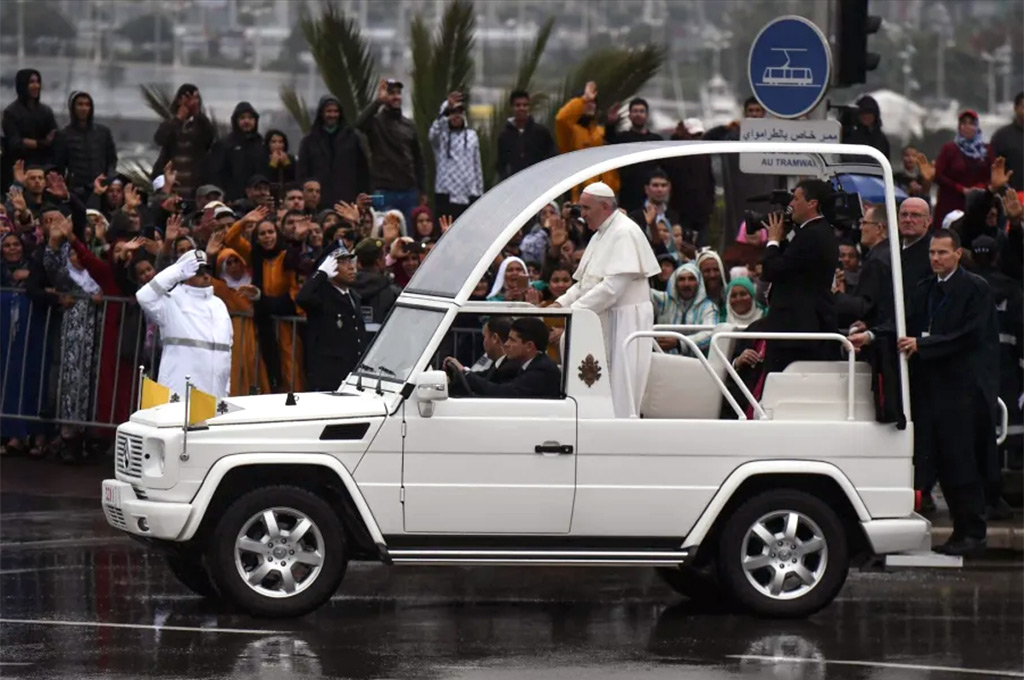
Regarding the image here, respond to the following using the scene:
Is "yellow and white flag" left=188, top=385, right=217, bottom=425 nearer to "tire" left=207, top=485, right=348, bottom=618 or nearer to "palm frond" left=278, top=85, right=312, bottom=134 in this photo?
"tire" left=207, top=485, right=348, bottom=618

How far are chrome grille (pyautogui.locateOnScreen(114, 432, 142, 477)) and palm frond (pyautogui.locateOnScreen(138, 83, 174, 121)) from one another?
12.5m

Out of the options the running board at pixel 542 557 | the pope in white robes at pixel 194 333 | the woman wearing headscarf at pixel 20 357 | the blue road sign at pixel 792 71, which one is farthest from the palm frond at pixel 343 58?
the running board at pixel 542 557

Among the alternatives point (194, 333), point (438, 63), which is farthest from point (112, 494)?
point (438, 63)

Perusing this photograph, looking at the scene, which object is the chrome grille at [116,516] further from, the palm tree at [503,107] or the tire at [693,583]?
the palm tree at [503,107]

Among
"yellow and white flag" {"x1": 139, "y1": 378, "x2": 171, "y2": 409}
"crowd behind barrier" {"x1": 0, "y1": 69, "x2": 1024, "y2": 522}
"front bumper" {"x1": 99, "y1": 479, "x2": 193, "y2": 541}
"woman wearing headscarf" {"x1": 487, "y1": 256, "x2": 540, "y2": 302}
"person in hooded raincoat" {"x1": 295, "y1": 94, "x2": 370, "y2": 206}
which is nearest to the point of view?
"front bumper" {"x1": 99, "y1": 479, "x2": 193, "y2": 541}

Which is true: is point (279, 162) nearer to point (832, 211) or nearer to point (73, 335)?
point (73, 335)

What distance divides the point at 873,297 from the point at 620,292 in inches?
61.0

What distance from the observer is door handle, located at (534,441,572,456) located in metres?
12.6

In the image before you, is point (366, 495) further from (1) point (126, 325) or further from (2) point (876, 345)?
(1) point (126, 325)

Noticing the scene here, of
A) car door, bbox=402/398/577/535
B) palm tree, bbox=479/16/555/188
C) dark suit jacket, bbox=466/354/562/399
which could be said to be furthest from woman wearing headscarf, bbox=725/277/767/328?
palm tree, bbox=479/16/555/188

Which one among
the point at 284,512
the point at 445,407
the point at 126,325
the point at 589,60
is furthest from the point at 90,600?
the point at 589,60

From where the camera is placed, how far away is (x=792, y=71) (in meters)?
16.1

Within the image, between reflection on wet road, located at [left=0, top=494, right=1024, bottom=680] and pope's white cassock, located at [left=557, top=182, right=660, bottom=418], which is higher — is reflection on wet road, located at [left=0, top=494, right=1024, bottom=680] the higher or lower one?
the lower one

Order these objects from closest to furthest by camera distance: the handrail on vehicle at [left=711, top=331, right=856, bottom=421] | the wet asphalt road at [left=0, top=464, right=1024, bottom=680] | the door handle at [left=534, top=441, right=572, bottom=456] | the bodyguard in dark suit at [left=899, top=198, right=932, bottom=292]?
the wet asphalt road at [left=0, top=464, right=1024, bottom=680] → the door handle at [left=534, top=441, right=572, bottom=456] → the handrail on vehicle at [left=711, top=331, right=856, bottom=421] → the bodyguard in dark suit at [left=899, top=198, right=932, bottom=292]
